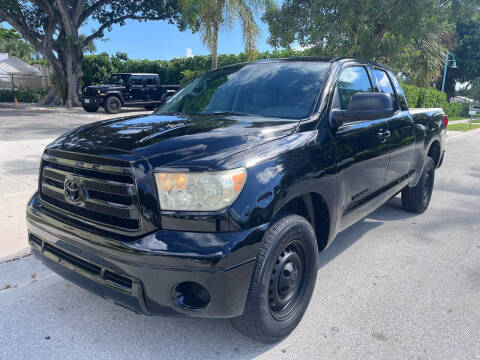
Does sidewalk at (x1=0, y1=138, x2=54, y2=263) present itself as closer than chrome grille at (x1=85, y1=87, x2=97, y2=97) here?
Yes

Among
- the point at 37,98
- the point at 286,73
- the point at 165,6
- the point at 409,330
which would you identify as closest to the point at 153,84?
the point at 165,6

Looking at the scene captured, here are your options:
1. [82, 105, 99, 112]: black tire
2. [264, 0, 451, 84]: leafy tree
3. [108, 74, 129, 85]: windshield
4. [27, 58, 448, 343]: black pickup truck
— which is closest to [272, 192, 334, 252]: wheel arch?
[27, 58, 448, 343]: black pickup truck

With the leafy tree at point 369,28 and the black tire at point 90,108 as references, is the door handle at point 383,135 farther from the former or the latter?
the black tire at point 90,108

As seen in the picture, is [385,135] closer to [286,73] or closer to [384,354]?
[286,73]

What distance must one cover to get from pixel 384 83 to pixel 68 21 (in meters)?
21.7

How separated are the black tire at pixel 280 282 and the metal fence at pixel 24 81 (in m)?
34.0

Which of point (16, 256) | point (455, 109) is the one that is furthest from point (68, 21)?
point (455, 109)

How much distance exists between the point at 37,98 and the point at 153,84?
12.2 meters

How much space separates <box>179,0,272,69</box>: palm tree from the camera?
14.9 metres

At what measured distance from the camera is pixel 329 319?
111 inches

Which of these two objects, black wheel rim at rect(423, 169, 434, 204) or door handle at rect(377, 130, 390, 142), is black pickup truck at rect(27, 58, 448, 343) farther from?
black wheel rim at rect(423, 169, 434, 204)

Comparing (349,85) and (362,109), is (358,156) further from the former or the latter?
(349,85)

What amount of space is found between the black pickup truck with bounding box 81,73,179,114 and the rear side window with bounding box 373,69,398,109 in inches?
605

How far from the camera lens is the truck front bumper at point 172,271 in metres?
1.99
